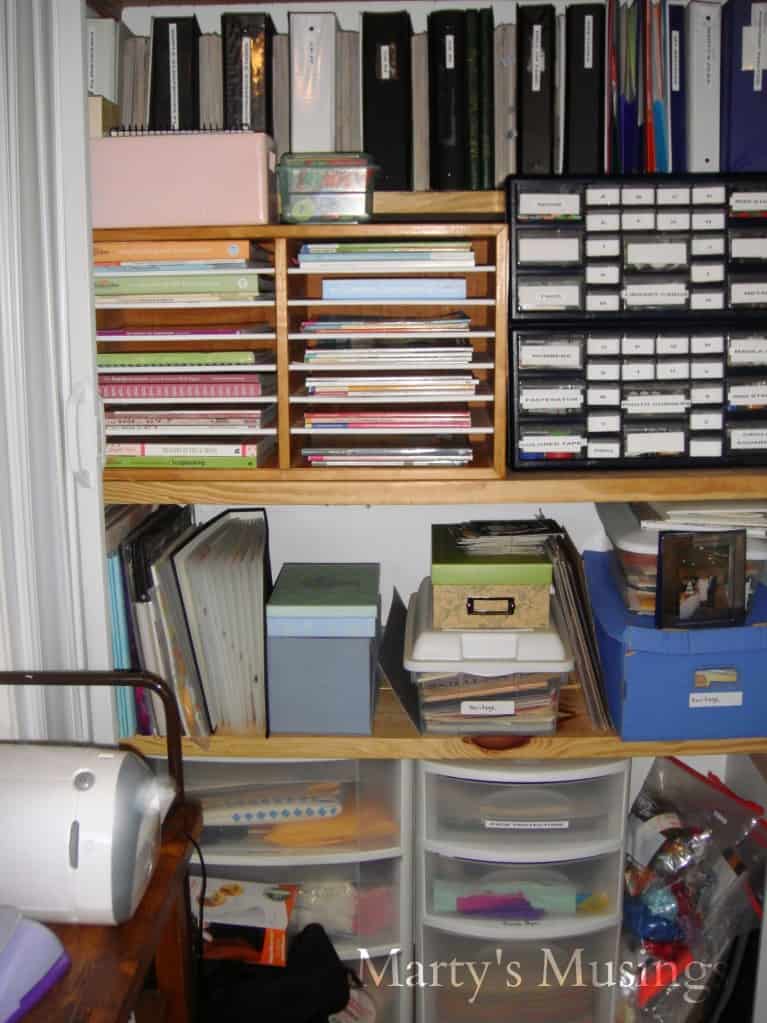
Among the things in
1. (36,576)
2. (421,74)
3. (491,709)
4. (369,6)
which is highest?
(369,6)

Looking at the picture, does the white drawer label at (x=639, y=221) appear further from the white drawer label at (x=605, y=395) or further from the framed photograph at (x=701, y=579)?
the framed photograph at (x=701, y=579)

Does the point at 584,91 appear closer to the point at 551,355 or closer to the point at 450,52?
the point at 450,52

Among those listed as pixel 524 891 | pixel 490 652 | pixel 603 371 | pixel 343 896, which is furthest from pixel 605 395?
pixel 343 896

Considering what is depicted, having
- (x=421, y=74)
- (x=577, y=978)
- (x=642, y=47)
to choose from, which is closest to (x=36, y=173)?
(x=421, y=74)

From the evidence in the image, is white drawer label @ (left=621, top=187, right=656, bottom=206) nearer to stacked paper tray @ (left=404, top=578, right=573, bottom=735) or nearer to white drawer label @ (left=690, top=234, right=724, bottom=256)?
white drawer label @ (left=690, top=234, right=724, bottom=256)

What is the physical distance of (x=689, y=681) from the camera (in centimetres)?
130

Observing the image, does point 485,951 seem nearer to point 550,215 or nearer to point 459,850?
point 459,850

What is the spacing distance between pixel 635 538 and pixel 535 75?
0.68 metres

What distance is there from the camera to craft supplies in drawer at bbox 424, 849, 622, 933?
140 cm

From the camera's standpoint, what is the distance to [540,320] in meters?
1.23

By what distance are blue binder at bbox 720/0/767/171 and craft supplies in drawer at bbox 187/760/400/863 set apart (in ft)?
3.36

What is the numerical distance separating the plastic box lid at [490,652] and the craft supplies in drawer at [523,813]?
20 centimetres

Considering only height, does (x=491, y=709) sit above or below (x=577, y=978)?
above

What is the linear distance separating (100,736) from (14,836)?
11.6 inches
